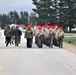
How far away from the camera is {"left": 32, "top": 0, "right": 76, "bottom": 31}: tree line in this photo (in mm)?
97000

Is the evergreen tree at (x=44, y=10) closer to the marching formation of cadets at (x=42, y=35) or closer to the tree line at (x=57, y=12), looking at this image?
the tree line at (x=57, y=12)

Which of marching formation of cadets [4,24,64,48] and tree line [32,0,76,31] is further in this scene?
tree line [32,0,76,31]

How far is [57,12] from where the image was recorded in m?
105

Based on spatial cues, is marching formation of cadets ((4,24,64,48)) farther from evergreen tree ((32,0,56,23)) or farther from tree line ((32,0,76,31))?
evergreen tree ((32,0,56,23))

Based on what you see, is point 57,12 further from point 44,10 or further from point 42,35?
point 42,35

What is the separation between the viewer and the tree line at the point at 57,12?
9700 centimetres

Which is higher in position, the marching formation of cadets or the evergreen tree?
the evergreen tree

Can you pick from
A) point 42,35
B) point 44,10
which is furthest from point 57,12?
point 42,35

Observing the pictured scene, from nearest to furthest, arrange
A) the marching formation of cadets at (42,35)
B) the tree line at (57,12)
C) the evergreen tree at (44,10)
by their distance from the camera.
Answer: the marching formation of cadets at (42,35), the tree line at (57,12), the evergreen tree at (44,10)

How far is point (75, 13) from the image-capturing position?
96.9m

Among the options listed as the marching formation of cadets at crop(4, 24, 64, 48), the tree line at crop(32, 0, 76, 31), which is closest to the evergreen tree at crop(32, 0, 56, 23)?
the tree line at crop(32, 0, 76, 31)

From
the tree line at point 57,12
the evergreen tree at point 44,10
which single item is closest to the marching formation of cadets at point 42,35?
the tree line at point 57,12

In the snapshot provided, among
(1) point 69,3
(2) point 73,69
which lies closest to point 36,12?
(1) point 69,3

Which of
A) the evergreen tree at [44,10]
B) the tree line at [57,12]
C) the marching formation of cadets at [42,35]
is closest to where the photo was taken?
the marching formation of cadets at [42,35]
